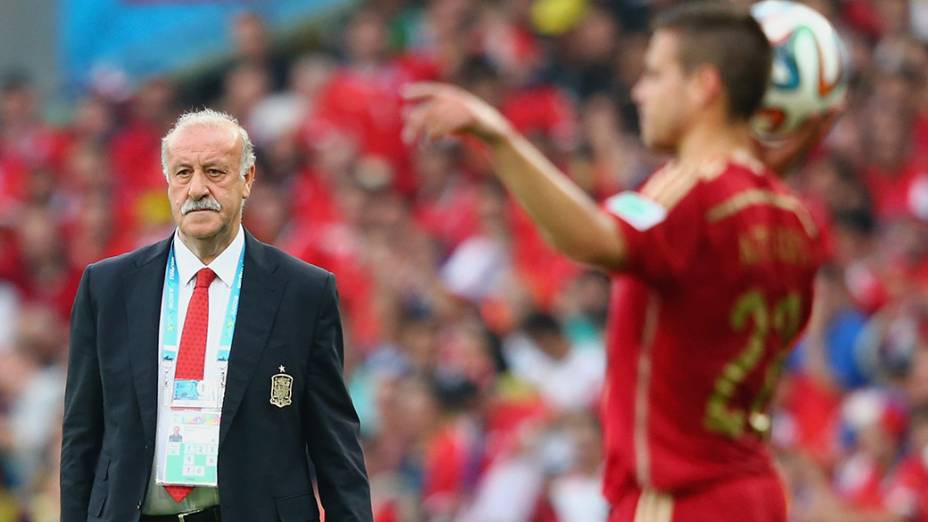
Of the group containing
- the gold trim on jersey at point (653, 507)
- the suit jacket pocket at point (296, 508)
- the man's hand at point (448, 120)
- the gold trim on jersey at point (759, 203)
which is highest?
the man's hand at point (448, 120)

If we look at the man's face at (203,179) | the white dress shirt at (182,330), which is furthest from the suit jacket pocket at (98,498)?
the man's face at (203,179)

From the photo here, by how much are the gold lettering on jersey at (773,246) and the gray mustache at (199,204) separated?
57.1 inches

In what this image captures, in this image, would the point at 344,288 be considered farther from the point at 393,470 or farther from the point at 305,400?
the point at 305,400

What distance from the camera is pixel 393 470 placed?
9.43 m

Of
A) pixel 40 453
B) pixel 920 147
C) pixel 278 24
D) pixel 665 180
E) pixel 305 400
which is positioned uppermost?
pixel 278 24

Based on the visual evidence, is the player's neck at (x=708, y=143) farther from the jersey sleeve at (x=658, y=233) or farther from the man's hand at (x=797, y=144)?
the man's hand at (x=797, y=144)

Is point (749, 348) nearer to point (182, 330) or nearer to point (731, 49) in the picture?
point (731, 49)

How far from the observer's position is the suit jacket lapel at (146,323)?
455cm

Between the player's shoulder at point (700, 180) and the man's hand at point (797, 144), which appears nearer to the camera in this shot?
the player's shoulder at point (700, 180)

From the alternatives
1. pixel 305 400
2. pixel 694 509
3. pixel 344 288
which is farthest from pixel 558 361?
pixel 694 509

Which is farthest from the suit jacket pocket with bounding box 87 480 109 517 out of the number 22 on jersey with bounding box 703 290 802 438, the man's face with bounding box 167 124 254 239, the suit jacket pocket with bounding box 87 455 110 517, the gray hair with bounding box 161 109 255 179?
the number 22 on jersey with bounding box 703 290 802 438

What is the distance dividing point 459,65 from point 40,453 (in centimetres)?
376

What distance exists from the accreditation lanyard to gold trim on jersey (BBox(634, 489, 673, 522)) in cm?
117

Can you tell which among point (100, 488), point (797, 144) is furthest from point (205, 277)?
point (797, 144)
